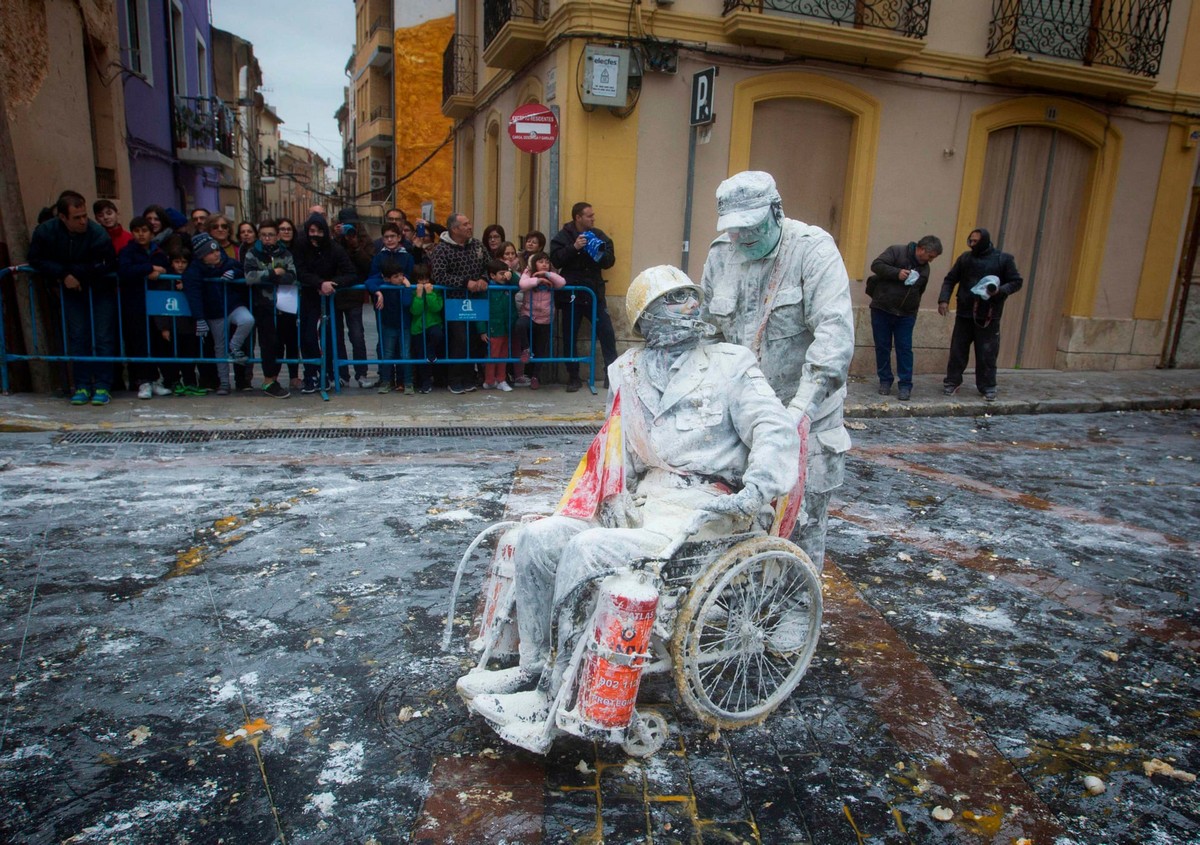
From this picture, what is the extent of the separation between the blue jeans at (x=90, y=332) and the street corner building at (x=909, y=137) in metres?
5.09

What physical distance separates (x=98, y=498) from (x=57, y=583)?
1.45m

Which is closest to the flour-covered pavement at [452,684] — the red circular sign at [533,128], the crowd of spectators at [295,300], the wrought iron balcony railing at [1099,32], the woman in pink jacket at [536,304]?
the crowd of spectators at [295,300]

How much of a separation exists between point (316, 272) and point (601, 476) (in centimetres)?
631

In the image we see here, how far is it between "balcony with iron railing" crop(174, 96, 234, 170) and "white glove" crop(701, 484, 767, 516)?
1944 cm

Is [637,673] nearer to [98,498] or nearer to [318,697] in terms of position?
[318,697]

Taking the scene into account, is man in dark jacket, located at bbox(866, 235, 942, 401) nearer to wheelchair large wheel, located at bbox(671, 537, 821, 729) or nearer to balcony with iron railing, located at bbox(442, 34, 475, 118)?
wheelchair large wheel, located at bbox(671, 537, 821, 729)

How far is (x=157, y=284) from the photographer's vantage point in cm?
805

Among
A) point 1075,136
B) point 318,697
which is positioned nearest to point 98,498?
point 318,697

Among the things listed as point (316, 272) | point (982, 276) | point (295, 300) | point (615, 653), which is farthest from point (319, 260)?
point (982, 276)

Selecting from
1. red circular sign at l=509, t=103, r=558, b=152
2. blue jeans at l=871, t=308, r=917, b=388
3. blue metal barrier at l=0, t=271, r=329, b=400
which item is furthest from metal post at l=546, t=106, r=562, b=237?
blue jeans at l=871, t=308, r=917, b=388

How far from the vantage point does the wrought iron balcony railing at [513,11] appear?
1073 cm

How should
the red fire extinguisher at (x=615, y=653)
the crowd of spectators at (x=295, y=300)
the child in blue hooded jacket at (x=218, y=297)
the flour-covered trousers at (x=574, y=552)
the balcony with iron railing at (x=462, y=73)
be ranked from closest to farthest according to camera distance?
the red fire extinguisher at (x=615, y=653)
the flour-covered trousers at (x=574, y=552)
the crowd of spectators at (x=295, y=300)
the child in blue hooded jacket at (x=218, y=297)
the balcony with iron railing at (x=462, y=73)

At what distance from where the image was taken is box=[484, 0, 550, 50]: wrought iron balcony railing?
423 inches

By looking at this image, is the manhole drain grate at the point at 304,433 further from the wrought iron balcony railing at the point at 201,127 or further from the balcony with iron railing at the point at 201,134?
the wrought iron balcony railing at the point at 201,127
